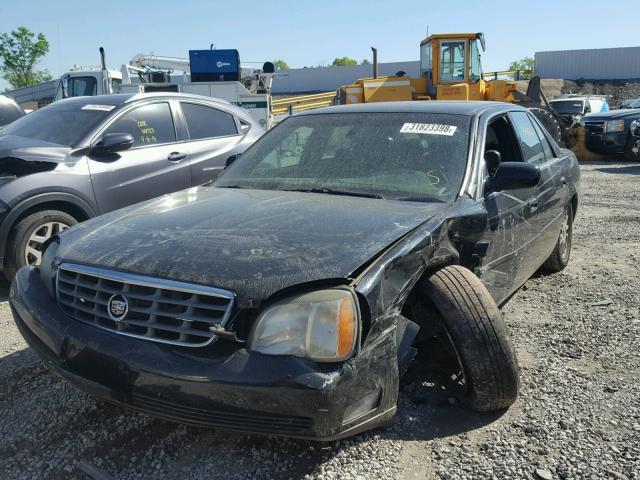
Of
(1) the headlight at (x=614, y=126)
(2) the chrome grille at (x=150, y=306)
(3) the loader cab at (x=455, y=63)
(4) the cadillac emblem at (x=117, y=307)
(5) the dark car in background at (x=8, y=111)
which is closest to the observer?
(2) the chrome grille at (x=150, y=306)

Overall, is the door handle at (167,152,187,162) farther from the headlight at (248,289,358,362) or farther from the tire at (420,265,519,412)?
the headlight at (248,289,358,362)

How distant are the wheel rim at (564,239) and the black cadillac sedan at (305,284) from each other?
5.05ft

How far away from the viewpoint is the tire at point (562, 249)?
4.98 m

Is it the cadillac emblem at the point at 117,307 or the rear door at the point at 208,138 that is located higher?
the rear door at the point at 208,138

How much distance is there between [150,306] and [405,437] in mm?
1280

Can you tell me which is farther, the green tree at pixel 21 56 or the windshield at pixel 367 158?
the green tree at pixel 21 56

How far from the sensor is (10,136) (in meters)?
5.35

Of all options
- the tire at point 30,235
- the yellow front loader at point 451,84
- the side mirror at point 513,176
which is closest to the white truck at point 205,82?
the yellow front loader at point 451,84

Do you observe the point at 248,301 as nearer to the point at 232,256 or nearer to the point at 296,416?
the point at 232,256

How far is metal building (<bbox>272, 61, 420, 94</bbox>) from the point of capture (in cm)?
5175

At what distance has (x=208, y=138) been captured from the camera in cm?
608

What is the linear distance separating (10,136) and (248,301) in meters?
4.42

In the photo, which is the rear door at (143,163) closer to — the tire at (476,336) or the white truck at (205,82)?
the tire at (476,336)

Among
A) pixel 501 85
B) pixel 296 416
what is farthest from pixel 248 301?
pixel 501 85
